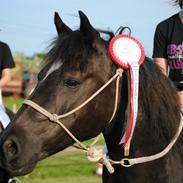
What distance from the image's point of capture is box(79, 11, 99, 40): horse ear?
144 inches

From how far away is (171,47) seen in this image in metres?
4.88

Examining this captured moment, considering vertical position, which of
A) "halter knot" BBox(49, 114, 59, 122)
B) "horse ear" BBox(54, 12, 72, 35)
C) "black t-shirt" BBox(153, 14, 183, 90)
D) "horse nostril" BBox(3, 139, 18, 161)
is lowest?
"horse nostril" BBox(3, 139, 18, 161)

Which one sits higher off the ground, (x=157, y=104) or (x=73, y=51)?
(x=73, y=51)

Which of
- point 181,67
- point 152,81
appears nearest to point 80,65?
point 152,81

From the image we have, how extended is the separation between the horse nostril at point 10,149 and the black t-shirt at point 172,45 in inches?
79.6

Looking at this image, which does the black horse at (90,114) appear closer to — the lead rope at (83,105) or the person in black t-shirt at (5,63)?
the lead rope at (83,105)

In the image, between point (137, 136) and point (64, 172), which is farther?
point (64, 172)

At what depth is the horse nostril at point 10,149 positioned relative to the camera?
340cm

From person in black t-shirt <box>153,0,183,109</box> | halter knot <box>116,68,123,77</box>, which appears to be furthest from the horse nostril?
person in black t-shirt <box>153,0,183,109</box>

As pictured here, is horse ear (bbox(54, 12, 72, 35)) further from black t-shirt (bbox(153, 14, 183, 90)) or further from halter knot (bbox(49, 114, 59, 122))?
black t-shirt (bbox(153, 14, 183, 90))

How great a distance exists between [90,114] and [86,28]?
663 millimetres

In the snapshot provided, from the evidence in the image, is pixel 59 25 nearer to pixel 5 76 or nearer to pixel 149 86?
pixel 149 86

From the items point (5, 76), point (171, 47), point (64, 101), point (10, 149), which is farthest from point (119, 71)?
point (5, 76)

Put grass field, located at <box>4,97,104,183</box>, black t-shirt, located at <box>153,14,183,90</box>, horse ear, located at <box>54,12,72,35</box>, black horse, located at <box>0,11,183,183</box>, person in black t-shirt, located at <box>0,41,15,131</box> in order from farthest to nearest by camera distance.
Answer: grass field, located at <box>4,97,104,183</box>
person in black t-shirt, located at <box>0,41,15,131</box>
black t-shirt, located at <box>153,14,183,90</box>
horse ear, located at <box>54,12,72,35</box>
black horse, located at <box>0,11,183,183</box>
